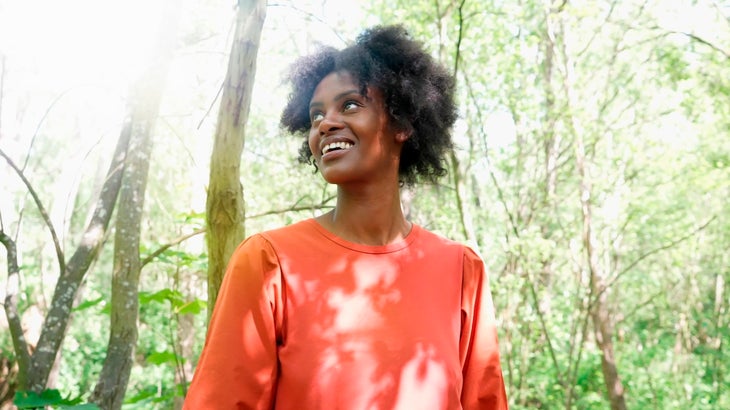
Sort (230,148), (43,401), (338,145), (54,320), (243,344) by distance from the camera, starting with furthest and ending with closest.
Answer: (54,320)
(43,401)
(230,148)
(338,145)
(243,344)

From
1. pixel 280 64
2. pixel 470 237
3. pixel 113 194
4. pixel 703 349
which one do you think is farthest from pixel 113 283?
pixel 703 349

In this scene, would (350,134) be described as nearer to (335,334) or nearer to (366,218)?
(366,218)

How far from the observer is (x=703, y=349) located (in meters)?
15.2

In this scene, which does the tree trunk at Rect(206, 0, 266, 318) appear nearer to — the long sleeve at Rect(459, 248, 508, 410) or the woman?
the woman

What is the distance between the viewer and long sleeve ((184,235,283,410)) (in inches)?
61.4

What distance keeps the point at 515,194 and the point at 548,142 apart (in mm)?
779

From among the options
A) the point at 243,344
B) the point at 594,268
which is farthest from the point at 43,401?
the point at 594,268

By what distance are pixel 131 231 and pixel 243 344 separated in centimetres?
236

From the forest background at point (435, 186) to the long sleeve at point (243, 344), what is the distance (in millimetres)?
868

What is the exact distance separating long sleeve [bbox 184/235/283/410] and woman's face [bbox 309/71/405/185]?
333 millimetres

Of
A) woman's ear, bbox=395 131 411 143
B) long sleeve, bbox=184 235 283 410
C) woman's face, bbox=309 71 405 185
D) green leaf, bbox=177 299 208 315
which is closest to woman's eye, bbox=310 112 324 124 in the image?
woman's face, bbox=309 71 405 185

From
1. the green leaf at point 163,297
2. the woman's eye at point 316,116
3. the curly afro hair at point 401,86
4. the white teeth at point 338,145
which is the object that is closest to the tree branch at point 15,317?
the green leaf at point 163,297

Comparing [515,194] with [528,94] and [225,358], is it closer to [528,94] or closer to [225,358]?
[528,94]

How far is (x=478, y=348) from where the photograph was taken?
6.15 ft
